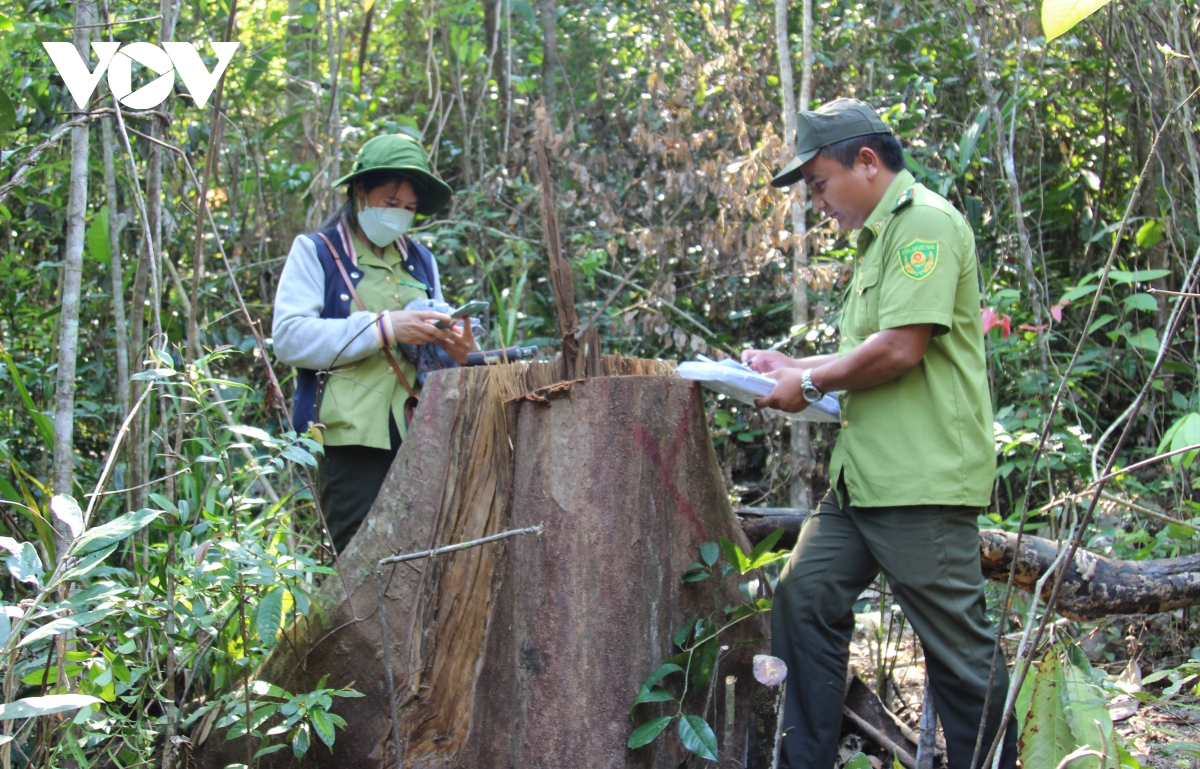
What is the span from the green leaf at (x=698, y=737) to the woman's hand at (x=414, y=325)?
1453 millimetres

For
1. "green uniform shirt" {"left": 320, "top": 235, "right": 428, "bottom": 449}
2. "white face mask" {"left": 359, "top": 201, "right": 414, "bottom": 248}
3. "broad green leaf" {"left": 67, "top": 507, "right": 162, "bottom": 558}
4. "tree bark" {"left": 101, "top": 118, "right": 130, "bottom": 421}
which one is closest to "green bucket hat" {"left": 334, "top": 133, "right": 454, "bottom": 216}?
"white face mask" {"left": 359, "top": 201, "right": 414, "bottom": 248}

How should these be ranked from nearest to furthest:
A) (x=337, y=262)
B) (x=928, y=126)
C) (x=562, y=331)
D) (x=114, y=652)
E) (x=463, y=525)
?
(x=114, y=652)
(x=562, y=331)
(x=463, y=525)
(x=337, y=262)
(x=928, y=126)

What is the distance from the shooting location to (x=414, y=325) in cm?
304

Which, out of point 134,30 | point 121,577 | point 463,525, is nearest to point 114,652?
point 121,577

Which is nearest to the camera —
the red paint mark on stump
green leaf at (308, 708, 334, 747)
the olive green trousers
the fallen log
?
green leaf at (308, 708, 334, 747)

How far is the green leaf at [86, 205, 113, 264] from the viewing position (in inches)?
180

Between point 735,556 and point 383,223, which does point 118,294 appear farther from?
point 735,556

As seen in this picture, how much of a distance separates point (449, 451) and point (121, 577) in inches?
41.3

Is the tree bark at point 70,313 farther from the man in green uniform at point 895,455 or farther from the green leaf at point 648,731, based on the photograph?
the man in green uniform at point 895,455

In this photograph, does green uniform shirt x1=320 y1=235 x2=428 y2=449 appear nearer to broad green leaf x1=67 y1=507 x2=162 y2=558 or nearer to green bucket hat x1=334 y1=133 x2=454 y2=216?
green bucket hat x1=334 y1=133 x2=454 y2=216

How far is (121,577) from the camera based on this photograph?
2.79 m

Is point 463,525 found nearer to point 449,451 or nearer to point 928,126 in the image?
point 449,451

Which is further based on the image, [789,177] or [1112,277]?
[1112,277]

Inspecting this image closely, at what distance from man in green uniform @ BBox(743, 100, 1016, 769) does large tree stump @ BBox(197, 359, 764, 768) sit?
0.28 meters
